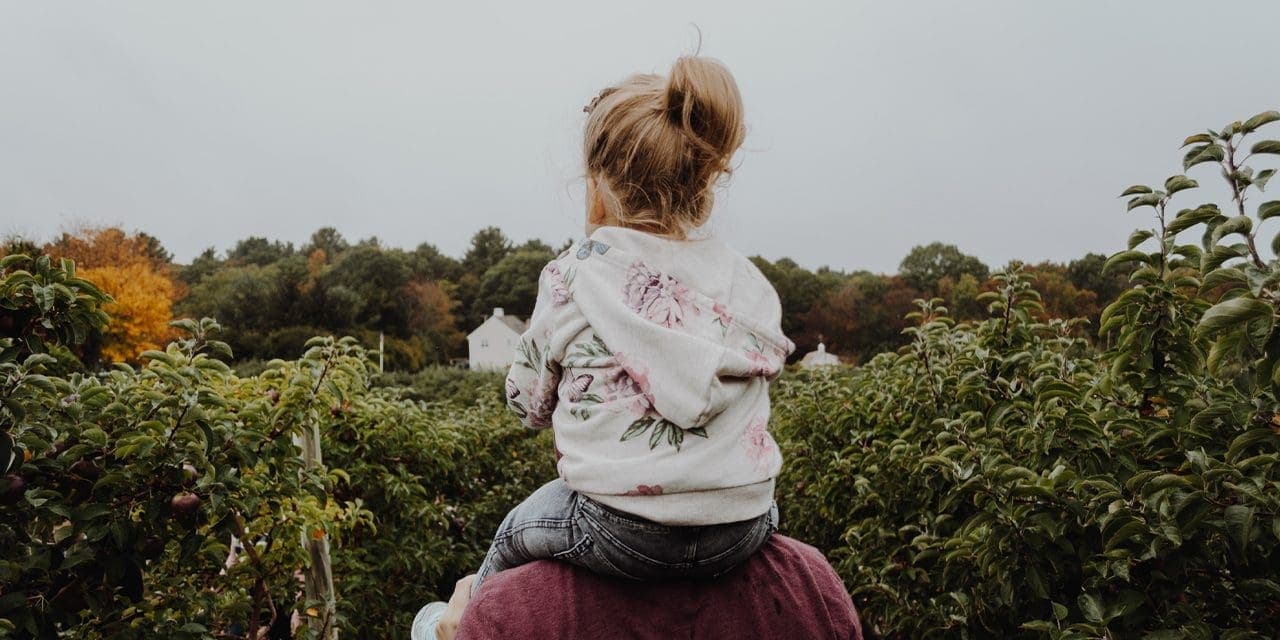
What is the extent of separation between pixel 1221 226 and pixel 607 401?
1.03m

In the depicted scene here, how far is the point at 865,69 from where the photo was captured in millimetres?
9578

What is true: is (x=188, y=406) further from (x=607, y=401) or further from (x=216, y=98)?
(x=216, y=98)

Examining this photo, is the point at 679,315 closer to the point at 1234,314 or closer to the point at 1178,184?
the point at 1234,314

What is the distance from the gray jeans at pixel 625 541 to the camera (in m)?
1.27

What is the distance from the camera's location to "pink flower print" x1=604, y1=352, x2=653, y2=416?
4.14ft

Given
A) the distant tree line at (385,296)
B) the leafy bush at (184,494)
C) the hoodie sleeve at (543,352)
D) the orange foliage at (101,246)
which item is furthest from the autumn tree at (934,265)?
the hoodie sleeve at (543,352)

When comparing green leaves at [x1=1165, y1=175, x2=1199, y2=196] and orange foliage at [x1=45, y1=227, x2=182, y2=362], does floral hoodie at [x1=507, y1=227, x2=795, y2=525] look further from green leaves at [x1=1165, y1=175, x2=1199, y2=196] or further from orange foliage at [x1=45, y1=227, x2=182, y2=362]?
orange foliage at [x1=45, y1=227, x2=182, y2=362]

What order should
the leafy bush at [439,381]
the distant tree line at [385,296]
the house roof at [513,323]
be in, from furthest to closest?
the house roof at [513,323] → the distant tree line at [385,296] → the leafy bush at [439,381]

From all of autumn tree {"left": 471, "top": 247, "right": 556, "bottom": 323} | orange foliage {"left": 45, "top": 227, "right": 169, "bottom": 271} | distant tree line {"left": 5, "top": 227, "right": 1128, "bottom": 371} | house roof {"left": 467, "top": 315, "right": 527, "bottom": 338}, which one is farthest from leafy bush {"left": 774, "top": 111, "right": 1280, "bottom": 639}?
autumn tree {"left": 471, "top": 247, "right": 556, "bottom": 323}

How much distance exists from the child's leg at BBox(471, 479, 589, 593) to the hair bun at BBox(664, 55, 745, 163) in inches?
26.4

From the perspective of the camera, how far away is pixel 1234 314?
1.14 metres

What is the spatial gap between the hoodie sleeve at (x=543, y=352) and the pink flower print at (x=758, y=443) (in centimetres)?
34

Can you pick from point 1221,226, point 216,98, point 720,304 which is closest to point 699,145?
point 720,304

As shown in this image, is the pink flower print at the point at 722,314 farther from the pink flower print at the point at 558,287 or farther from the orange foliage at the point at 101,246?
the orange foliage at the point at 101,246
